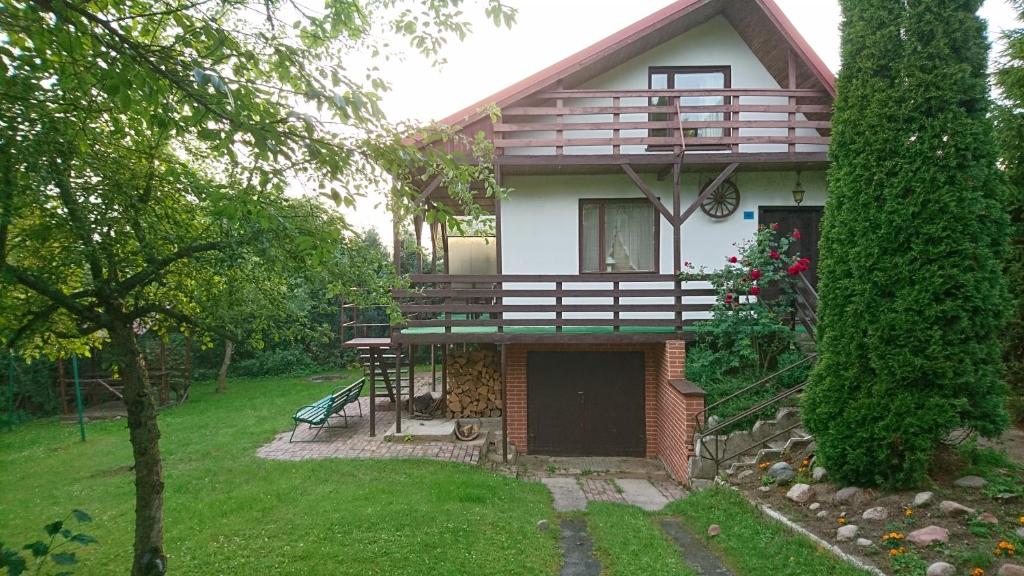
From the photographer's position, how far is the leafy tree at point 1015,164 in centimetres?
735

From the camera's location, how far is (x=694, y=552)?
18.5 feet

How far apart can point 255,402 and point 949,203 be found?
51.9 ft

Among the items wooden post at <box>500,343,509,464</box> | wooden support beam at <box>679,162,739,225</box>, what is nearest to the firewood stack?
wooden post at <box>500,343,509,464</box>

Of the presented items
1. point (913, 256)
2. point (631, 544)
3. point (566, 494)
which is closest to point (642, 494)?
point (566, 494)

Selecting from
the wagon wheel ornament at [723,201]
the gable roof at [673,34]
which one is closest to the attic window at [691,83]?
the gable roof at [673,34]

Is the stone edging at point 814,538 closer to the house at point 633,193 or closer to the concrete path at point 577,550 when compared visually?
the concrete path at point 577,550

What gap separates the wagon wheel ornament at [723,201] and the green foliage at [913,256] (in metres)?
3.99

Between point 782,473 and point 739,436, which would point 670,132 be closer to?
A: point 739,436

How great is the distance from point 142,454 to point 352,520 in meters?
2.34

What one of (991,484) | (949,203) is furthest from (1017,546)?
(949,203)

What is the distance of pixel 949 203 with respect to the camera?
17.2ft

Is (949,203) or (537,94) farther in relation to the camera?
(537,94)

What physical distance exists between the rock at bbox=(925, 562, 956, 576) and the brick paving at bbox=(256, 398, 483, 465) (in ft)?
20.2

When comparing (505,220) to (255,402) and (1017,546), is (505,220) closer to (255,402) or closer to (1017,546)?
(1017,546)
